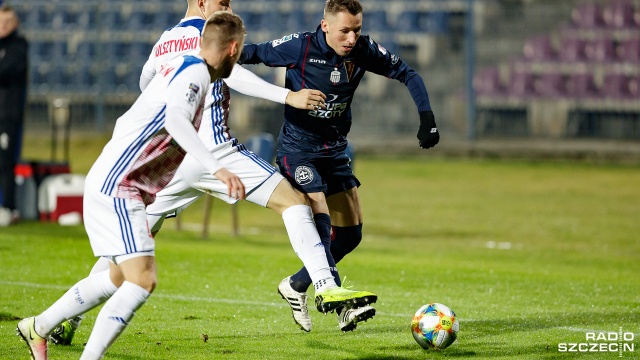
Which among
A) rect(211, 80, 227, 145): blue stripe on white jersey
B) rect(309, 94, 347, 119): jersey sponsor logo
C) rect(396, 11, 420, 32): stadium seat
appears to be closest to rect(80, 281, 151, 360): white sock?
rect(211, 80, 227, 145): blue stripe on white jersey

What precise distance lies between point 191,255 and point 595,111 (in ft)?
42.2

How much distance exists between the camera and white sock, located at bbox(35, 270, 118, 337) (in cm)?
591

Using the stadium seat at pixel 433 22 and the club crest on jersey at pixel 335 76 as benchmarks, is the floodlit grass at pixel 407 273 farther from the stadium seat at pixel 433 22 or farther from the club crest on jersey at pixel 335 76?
the stadium seat at pixel 433 22

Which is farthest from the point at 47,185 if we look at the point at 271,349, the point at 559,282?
the point at 271,349

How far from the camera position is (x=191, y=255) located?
11508mm

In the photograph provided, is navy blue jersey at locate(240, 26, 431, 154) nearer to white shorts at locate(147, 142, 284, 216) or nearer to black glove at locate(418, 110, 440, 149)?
black glove at locate(418, 110, 440, 149)

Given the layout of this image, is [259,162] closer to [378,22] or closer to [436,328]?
[436,328]

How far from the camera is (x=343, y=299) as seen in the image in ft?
20.9

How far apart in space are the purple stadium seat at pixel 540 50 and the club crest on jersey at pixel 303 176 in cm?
1670

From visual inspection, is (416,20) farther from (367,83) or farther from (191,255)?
(191,255)

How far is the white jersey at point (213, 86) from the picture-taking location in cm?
694

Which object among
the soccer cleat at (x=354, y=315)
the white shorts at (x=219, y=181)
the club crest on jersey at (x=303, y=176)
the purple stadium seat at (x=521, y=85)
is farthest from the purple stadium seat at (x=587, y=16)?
the soccer cleat at (x=354, y=315)

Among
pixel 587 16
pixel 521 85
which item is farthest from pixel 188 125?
pixel 587 16

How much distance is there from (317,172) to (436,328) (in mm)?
1415
